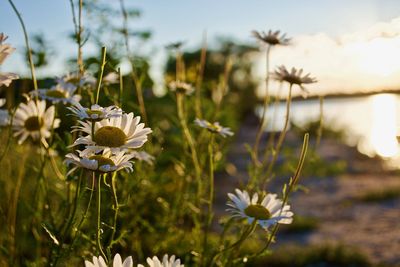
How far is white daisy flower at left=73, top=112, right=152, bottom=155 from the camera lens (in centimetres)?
112

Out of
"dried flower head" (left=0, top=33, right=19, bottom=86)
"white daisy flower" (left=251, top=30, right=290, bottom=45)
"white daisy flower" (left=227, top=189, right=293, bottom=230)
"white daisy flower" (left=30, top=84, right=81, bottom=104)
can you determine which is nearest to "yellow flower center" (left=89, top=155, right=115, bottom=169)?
"dried flower head" (left=0, top=33, right=19, bottom=86)

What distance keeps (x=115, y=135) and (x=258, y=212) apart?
1.54 ft

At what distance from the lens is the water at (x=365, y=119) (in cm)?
698

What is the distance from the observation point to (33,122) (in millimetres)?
1722

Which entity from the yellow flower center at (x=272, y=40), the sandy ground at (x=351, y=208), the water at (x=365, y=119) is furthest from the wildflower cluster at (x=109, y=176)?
the water at (x=365, y=119)

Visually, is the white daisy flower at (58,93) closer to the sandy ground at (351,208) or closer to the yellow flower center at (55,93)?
the yellow flower center at (55,93)

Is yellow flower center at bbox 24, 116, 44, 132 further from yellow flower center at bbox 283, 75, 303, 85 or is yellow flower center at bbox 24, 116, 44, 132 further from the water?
the water

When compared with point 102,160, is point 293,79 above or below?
above

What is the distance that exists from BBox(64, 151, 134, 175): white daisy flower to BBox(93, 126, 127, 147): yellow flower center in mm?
24

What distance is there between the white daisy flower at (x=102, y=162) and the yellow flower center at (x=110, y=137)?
0.9 inches

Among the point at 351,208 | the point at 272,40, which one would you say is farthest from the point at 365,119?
the point at 272,40

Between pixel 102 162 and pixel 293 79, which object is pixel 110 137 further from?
pixel 293 79

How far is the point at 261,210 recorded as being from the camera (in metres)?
1.45

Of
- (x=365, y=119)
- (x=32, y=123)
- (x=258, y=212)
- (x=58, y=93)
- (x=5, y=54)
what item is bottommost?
(x=365, y=119)
